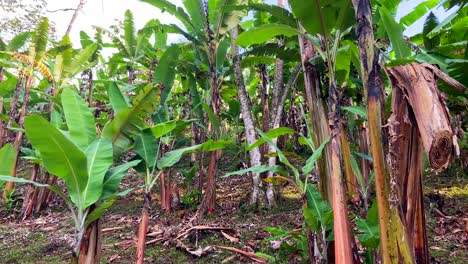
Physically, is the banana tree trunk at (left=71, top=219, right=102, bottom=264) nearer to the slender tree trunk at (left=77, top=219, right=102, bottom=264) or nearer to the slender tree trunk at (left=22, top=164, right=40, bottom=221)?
the slender tree trunk at (left=77, top=219, right=102, bottom=264)

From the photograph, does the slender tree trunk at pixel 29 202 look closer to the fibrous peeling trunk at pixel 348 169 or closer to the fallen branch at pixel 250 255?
the fallen branch at pixel 250 255

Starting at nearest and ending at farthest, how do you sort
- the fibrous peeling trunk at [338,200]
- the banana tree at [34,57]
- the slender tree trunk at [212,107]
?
the fibrous peeling trunk at [338,200] → the slender tree trunk at [212,107] → the banana tree at [34,57]

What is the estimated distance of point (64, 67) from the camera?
5.01 metres

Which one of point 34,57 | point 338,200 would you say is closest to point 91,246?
point 338,200

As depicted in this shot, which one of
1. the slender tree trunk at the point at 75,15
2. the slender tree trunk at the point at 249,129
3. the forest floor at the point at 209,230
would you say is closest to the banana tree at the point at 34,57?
the forest floor at the point at 209,230

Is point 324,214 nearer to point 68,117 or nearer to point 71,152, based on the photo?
point 71,152

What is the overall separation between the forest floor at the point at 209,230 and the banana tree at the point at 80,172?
926 mm

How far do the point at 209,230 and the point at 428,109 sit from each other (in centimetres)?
268

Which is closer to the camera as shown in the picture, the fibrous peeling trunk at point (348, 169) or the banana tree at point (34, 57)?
the fibrous peeling trunk at point (348, 169)

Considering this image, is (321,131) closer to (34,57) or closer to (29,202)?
(29,202)

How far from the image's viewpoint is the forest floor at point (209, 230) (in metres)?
2.83

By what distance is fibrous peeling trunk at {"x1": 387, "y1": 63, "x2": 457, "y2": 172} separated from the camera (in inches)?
37.8

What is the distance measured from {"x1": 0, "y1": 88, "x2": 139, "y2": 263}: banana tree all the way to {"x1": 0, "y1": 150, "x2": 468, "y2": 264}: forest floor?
0.93 metres

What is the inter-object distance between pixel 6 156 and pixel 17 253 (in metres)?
1.26
